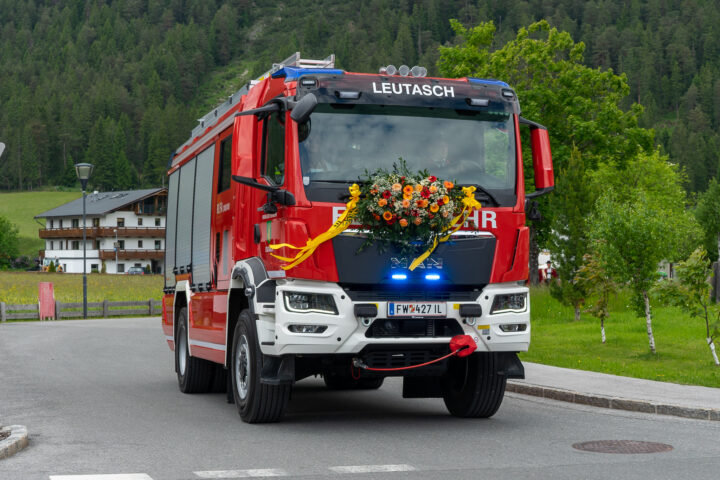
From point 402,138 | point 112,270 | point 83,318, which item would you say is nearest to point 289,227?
point 402,138

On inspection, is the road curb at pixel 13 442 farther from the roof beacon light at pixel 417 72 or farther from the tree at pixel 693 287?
the tree at pixel 693 287

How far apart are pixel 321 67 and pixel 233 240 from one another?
2.13 meters

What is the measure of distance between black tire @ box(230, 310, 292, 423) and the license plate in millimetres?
1440

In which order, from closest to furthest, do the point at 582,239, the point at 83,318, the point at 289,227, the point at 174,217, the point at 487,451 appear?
the point at 487,451
the point at 289,227
the point at 174,217
the point at 582,239
the point at 83,318

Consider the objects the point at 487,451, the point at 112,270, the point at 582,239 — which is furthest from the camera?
the point at 112,270

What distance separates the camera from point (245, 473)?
7.61 metres

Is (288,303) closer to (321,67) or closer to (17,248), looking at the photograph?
(321,67)

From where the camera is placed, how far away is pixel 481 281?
32.6 ft

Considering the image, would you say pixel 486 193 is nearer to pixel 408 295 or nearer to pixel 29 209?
pixel 408 295

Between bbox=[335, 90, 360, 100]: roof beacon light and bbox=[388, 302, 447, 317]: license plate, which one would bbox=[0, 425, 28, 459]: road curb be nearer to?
bbox=[388, 302, 447, 317]: license plate

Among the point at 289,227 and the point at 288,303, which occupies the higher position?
the point at 289,227

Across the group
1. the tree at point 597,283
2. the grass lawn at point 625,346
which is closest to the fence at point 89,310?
the grass lawn at point 625,346

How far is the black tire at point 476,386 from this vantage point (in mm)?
10633

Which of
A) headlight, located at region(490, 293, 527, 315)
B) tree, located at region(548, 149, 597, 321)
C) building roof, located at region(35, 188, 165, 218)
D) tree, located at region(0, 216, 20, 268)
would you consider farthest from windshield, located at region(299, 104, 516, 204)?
tree, located at region(0, 216, 20, 268)
